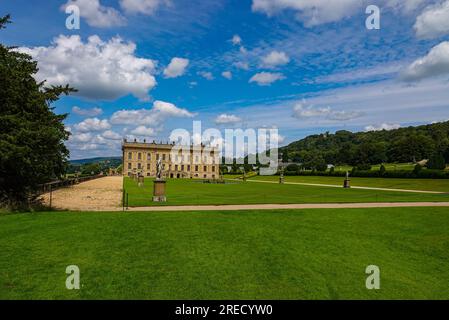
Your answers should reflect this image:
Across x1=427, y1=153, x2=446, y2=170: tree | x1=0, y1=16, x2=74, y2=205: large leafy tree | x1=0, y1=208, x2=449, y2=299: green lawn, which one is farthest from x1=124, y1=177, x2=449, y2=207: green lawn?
x1=427, y1=153, x2=446, y2=170: tree

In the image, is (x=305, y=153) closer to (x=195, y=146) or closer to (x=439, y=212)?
(x=195, y=146)

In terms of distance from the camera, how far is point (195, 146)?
108312 mm

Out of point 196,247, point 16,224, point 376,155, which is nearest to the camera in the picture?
point 196,247

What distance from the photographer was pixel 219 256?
8305 millimetres

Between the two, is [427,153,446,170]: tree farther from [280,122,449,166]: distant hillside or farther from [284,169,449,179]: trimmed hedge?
[280,122,449,166]: distant hillside

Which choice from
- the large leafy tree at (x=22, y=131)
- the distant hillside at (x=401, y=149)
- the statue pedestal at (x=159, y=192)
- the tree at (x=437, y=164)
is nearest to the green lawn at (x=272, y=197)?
the statue pedestal at (x=159, y=192)

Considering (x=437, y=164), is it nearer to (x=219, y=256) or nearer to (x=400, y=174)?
(x=400, y=174)

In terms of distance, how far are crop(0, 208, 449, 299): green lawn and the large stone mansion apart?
284ft

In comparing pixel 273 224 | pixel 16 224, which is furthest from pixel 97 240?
pixel 273 224

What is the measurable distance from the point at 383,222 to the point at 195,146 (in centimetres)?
9717

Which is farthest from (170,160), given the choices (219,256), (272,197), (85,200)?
(219,256)

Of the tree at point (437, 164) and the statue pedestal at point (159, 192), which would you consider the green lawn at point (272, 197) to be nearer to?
the statue pedestal at point (159, 192)

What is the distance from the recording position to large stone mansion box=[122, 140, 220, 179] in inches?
3927

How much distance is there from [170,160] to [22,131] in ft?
305
